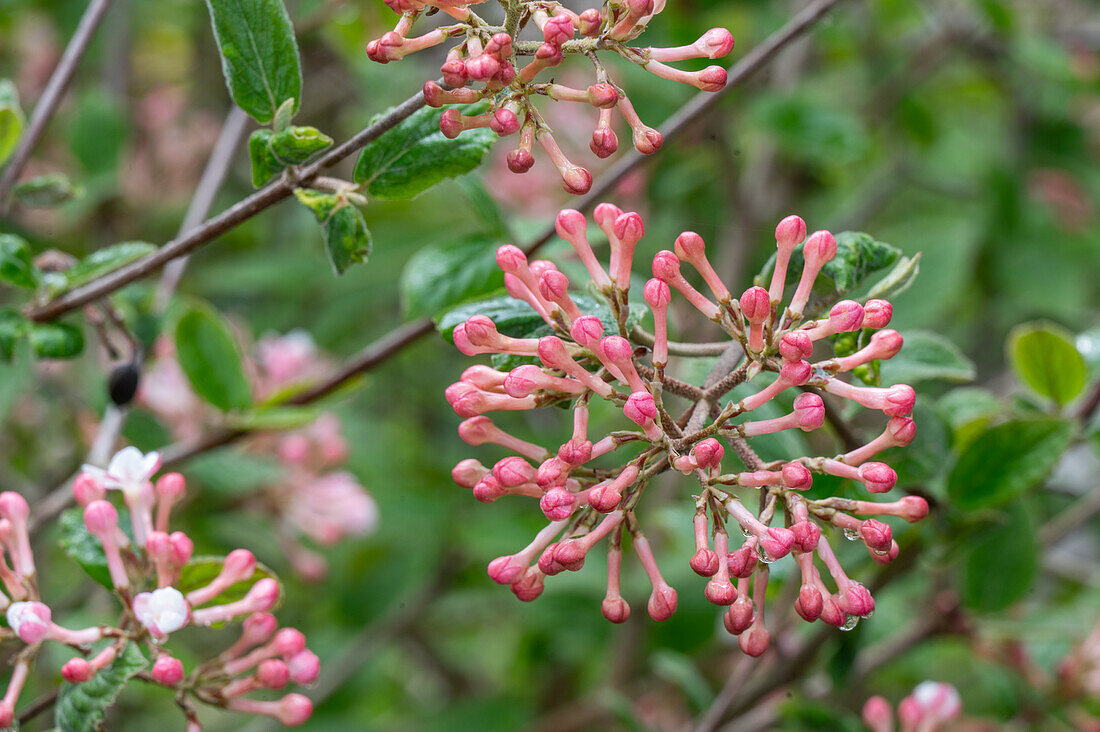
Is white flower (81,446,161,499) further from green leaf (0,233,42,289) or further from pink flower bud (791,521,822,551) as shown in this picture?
pink flower bud (791,521,822,551)

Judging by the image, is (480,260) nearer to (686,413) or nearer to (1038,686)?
(686,413)

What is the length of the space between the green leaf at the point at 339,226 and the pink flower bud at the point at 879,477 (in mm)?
447

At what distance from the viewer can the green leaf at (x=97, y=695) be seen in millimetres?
792

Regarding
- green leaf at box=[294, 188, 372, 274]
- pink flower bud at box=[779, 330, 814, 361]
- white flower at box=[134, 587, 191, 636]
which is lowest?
white flower at box=[134, 587, 191, 636]

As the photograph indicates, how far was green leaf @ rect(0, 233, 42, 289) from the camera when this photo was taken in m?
0.95

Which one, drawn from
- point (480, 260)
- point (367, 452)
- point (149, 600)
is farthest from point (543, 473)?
point (367, 452)

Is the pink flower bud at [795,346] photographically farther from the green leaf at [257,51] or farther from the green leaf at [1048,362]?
the green leaf at [1048,362]

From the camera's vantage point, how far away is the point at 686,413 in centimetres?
80

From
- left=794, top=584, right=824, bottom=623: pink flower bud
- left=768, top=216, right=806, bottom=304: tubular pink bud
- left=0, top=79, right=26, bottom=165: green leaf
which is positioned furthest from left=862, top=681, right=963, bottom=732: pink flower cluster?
left=0, top=79, right=26, bottom=165: green leaf

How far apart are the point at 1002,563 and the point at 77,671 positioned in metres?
1.10

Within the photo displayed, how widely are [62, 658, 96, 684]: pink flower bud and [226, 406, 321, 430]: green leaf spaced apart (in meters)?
0.43

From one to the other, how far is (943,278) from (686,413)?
1438 millimetres

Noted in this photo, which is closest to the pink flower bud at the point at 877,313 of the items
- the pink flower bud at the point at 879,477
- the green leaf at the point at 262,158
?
the pink flower bud at the point at 879,477

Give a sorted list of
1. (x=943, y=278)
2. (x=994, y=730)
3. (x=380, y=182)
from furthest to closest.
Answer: (x=943, y=278), (x=994, y=730), (x=380, y=182)
